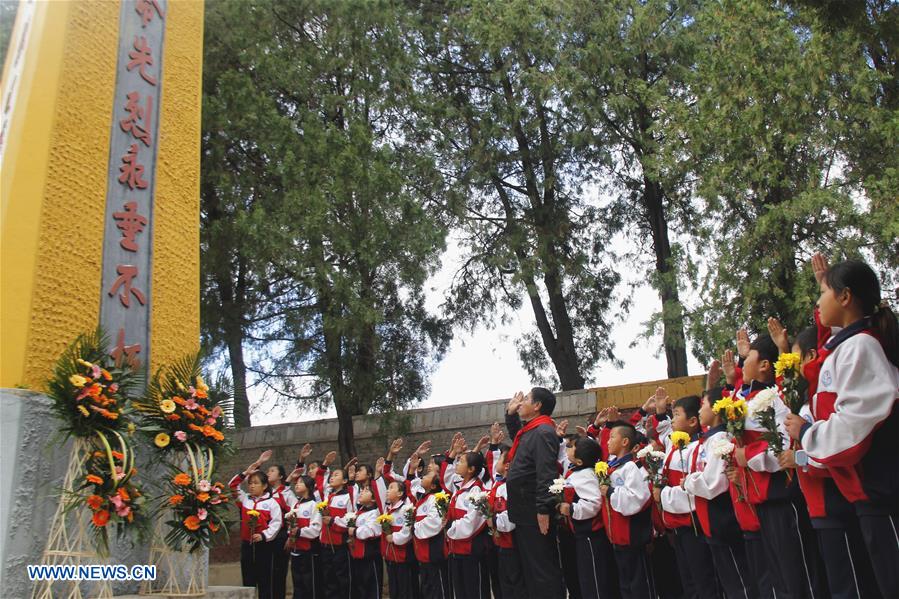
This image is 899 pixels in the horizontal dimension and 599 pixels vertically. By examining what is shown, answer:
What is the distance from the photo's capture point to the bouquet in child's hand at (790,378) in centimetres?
437

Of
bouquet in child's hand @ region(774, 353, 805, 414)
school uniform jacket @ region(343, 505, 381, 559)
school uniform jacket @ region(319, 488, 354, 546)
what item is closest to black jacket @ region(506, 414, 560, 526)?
bouquet in child's hand @ region(774, 353, 805, 414)

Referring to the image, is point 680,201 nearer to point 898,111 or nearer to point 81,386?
point 898,111

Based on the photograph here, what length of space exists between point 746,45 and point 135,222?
342 inches

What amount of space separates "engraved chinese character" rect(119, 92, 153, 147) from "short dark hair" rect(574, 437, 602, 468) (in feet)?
13.9

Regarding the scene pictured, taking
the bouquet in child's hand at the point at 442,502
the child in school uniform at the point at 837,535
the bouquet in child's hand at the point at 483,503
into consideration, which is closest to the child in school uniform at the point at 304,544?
the bouquet in child's hand at the point at 442,502

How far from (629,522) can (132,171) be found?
4661mm

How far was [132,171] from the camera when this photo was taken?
6.53 m

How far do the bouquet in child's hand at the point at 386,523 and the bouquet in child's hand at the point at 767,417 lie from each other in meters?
5.50

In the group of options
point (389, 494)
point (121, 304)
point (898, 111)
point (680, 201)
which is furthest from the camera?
point (680, 201)

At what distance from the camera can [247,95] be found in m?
13.5

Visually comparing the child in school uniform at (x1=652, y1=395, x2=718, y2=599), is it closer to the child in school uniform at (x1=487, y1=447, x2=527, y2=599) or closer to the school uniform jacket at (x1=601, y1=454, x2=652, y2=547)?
the school uniform jacket at (x1=601, y1=454, x2=652, y2=547)

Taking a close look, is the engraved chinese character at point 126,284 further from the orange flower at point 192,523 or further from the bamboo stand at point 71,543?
the orange flower at point 192,523

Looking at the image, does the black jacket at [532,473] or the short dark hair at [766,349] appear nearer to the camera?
the short dark hair at [766,349]

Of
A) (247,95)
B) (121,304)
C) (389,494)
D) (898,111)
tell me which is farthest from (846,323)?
(247,95)
